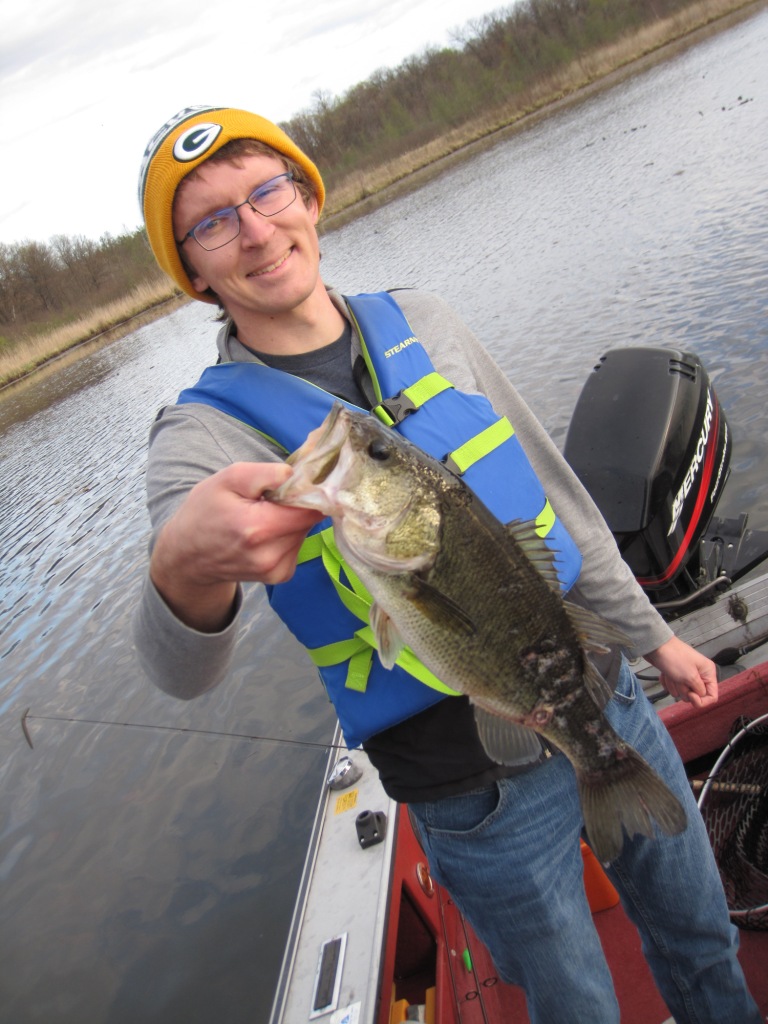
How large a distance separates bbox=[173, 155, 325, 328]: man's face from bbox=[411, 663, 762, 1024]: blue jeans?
142 cm

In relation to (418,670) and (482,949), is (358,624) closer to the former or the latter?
(418,670)

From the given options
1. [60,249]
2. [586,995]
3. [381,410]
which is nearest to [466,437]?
[381,410]

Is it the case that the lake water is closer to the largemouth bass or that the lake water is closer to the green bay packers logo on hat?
the largemouth bass

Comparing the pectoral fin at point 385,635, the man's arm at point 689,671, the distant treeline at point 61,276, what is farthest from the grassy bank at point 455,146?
the pectoral fin at point 385,635

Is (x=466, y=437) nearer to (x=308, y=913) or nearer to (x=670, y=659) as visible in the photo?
(x=670, y=659)

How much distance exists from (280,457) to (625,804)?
1.23 m

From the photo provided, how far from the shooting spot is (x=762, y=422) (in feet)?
23.4

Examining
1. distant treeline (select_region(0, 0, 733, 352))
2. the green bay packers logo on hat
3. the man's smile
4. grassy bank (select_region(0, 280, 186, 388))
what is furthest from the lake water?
distant treeline (select_region(0, 0, 733, 352))

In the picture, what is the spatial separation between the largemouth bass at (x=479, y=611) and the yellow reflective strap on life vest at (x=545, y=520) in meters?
0.31

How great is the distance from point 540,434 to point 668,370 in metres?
2.24

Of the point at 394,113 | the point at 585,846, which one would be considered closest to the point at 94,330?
the point at 394,113

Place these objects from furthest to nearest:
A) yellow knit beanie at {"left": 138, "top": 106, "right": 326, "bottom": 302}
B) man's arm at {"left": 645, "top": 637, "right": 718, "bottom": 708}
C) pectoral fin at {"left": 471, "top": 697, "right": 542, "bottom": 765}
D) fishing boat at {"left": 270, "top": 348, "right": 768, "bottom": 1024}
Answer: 1. fishing boat at {"left": 270, "top": 348, "right": 768, "bottom": 1024}
2. man's arm at {"left": 645, "top": 637, "right": 718, "bottom": 708}
3. yellow knit beanie at {"left": 138, "top": 106, "right": 326, "bottom": 302}
4. pectoral fin at {"left": 471, "top": 697, "right": 542, "bottom": 765}

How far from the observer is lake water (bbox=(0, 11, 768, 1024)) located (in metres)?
5.05

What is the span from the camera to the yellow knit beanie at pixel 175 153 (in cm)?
193
